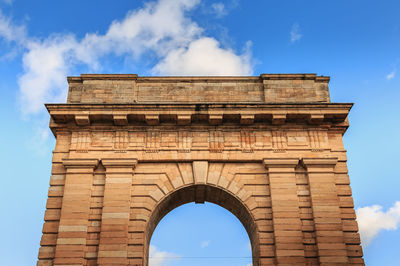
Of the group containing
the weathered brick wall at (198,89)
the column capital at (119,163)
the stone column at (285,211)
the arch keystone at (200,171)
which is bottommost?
the stone column at (285,211)

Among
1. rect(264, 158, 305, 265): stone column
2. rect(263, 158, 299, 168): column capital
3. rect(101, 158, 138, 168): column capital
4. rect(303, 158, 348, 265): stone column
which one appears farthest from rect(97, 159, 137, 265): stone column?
rect(303, 158, 348, 265): stone column

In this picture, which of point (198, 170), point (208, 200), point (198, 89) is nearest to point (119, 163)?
point (198, 170)

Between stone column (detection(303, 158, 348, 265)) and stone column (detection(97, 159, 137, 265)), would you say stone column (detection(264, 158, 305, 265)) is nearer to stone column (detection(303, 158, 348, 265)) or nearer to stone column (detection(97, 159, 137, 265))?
stone column (detection(303, 158, 348, 265))

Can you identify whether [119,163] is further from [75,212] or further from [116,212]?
[75,212]

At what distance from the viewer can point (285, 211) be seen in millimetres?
17016

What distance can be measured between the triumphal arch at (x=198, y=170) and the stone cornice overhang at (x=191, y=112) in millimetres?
42

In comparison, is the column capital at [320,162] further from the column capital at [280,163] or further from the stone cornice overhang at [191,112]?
the stone cornice overhang at [191,112]

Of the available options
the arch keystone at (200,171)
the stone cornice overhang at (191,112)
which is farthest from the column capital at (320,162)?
the arch keystone at (200,171)

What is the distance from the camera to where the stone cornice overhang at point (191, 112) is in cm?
1819

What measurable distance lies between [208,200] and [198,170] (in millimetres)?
2459

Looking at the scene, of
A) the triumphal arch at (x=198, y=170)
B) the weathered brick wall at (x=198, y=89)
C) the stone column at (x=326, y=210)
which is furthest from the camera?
the weathered brick wall at (x=198, y=89)

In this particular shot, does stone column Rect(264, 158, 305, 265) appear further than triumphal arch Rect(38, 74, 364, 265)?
No

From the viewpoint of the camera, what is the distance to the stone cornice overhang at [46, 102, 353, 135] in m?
18.2

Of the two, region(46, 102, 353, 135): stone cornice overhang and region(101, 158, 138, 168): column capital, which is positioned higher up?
region(46, 102, 353, 135): stone cornice overhang
